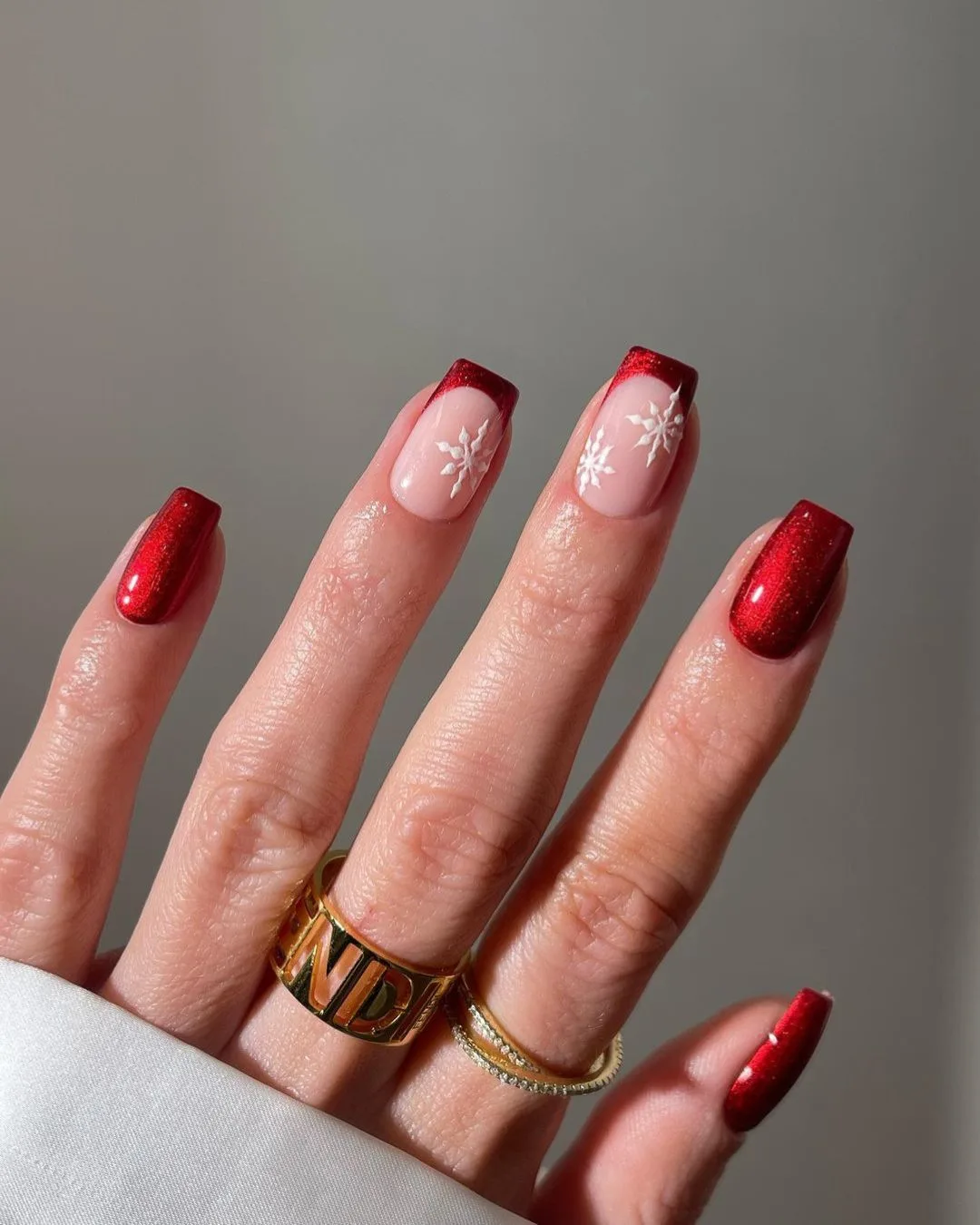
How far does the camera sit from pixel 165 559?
0.54 metres

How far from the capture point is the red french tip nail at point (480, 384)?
503mm

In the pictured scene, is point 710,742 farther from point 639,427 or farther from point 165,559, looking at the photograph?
point 165,559

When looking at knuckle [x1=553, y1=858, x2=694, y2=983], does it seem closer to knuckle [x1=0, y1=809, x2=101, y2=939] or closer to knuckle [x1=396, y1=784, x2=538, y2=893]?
knuckle [x1=396, y1=784, x2=538, y2=893]

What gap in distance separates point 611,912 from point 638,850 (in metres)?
0.03

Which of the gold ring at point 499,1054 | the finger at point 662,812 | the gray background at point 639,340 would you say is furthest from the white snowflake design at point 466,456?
the gray background at point 639,340

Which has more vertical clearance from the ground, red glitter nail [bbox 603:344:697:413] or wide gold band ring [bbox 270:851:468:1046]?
red glitter nail [bbox 603:344:697:413]

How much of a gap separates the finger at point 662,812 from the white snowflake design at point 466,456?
0.11 meters

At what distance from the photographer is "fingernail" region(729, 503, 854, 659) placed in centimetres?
49

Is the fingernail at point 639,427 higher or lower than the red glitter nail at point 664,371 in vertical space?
lower

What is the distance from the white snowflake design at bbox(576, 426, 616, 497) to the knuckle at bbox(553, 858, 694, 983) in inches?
6.9

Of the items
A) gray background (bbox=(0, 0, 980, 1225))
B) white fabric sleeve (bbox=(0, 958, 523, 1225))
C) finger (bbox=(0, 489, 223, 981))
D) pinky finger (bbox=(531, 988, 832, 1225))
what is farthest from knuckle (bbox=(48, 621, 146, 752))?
gray background (bbox=(0, 0, 980, 1225))

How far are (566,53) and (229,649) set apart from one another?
665 millimetres

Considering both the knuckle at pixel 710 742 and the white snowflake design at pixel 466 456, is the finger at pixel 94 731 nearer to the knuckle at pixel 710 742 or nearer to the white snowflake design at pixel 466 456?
the white snowflake design at pixel 466 456

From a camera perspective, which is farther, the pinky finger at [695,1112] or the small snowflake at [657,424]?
the pinky finger at [695,1112]
